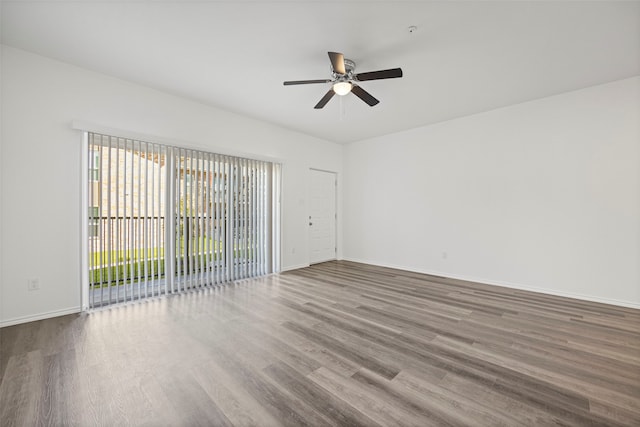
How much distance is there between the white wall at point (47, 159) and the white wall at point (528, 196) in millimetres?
4546

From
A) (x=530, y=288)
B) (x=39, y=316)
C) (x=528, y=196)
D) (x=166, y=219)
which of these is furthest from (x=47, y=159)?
(x=530, y=288)

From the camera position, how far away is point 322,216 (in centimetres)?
636

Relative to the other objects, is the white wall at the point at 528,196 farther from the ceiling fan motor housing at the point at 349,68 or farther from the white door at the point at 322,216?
the ceiling fan motor housing at the point at 349,68

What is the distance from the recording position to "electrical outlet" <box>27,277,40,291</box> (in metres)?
2.83

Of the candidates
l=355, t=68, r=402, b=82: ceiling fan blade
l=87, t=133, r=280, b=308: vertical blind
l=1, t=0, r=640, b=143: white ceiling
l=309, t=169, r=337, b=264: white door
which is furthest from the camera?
l=309, t=169, r=337, b=264: white door

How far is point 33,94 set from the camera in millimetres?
2863

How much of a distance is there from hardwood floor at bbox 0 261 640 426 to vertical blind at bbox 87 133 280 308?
45 centimetres

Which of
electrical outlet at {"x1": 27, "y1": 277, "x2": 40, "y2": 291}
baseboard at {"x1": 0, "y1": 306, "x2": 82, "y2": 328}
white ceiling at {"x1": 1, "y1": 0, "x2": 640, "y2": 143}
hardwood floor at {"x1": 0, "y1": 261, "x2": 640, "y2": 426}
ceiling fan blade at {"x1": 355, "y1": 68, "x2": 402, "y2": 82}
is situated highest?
white ceiling at {"x1": 1, "y1": 0, "x2": 640, "y2": 143}

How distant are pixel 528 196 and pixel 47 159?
6.44 meters

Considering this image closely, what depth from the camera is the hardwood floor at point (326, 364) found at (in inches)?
61.9

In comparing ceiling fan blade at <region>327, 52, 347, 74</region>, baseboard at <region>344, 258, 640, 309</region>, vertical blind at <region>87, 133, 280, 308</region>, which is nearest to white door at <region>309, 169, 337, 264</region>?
vertical blind at <region>87, 133, 280, 308</region>

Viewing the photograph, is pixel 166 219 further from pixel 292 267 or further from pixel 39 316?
pixel 292 267

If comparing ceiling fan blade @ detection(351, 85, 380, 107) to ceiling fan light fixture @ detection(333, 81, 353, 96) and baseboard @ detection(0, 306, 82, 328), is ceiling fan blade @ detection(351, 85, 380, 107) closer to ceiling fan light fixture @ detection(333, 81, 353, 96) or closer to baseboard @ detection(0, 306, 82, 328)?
ceiling fan light fixture @ detection(333, 81, 353, 96)

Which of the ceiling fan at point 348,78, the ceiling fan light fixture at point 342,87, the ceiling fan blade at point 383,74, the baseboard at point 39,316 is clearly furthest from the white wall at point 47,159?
the ceiling fan blade at point 383,74
